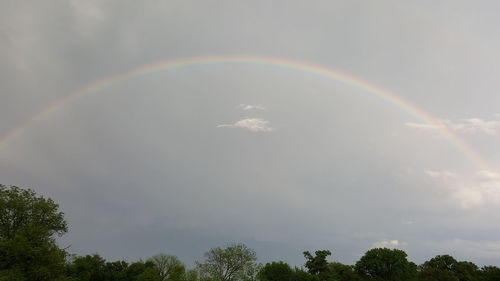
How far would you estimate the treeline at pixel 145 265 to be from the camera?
55125 mm

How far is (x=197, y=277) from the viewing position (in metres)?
130

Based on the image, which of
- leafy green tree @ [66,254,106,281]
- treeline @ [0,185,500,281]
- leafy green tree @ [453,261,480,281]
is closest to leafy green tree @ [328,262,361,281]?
treeline @ [0,185,500,281]

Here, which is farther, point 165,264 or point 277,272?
point 165,264

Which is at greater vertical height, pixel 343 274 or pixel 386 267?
pixel 386 267

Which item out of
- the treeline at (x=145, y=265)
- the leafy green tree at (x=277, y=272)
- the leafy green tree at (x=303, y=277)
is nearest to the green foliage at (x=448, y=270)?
the treeline at (x=145, y=265)

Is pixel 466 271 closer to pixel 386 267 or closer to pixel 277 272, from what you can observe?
pixel 386 267

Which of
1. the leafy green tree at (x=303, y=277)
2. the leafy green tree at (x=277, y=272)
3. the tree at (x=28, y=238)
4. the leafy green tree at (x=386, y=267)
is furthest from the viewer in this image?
the leafy green tree at (x=386, y=267)

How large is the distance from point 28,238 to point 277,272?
6697 centimetres

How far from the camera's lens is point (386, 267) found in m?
110

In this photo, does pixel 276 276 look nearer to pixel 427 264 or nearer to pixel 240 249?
pixel 240 249

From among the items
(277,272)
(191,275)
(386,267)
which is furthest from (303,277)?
(191,275)

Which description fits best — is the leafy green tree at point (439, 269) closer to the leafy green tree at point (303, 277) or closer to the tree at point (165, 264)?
the leafy green tree at point (303, 277)

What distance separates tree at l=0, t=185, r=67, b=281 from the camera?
54.1 metres

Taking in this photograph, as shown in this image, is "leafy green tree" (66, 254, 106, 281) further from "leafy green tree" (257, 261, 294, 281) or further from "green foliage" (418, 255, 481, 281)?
"green foliage" (418, 255, 481, 281)
